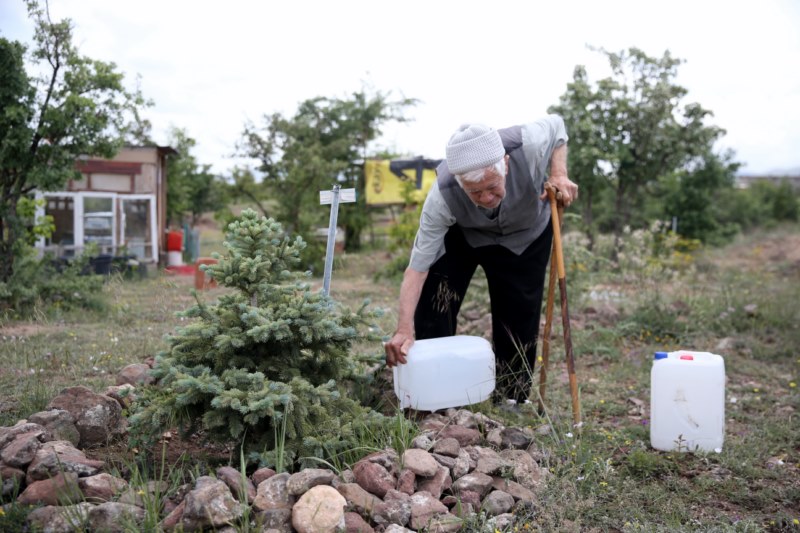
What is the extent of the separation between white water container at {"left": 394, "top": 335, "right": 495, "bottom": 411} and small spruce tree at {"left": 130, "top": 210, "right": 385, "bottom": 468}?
9.0 inches

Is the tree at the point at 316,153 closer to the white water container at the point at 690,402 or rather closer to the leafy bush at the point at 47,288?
the leafy bush at the point at 47,288

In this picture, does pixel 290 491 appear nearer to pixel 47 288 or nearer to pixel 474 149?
pixel 474 149

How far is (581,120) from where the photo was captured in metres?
13.3

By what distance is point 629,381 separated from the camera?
491 cm

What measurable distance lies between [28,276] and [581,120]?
32.9 feet

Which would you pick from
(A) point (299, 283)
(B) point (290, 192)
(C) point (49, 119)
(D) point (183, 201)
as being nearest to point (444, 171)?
(A) point (299, 283)

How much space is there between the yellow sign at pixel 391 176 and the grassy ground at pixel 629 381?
6.14 m

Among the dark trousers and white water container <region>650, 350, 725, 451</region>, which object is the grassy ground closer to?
white water container <region>650, 350, 725, 451</region>

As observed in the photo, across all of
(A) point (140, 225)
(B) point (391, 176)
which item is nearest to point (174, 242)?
(A) point (140, 225)

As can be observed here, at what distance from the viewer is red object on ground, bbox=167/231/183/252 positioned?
14.3 metres

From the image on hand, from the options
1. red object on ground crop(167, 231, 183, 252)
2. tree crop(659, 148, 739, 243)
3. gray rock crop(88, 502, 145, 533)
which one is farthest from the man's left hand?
tree crop(659, 148, 739, 243)

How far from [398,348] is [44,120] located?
18.0 ft

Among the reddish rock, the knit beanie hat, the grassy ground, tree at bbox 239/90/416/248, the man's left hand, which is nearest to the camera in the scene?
the reddish rock

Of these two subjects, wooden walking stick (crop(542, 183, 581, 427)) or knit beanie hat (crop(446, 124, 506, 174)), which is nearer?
knit beanie hat (crop(446, 124, 506, 174))
